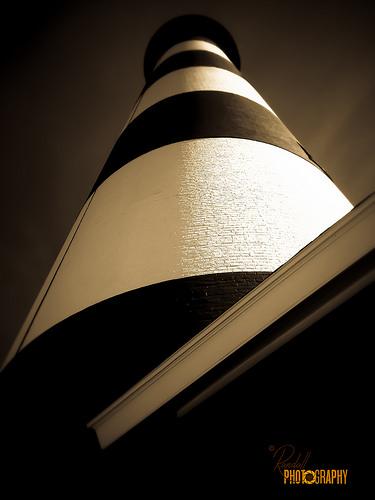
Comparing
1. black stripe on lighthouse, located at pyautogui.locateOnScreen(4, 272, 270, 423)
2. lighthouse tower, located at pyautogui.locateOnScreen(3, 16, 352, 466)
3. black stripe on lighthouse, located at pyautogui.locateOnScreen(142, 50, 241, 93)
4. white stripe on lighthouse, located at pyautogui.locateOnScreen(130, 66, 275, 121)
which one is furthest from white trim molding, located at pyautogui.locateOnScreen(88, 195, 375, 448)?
black stripe on lighthouse, located at pyautogui.locateOnScreen(142, 50, 241, 93)

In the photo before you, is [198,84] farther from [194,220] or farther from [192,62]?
[194,220]

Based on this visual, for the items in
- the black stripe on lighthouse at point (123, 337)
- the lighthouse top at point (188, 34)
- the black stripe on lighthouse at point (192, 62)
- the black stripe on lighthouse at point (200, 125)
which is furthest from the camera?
the lighthouse top at point (188, 34)

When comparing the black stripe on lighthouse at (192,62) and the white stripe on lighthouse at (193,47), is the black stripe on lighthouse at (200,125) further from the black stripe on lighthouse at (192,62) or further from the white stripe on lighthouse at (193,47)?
the white stripe on lighthouse at (193,47)

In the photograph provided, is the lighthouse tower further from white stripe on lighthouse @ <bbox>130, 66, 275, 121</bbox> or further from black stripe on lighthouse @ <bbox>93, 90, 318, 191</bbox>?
white stripe on lighthouse @ <bbox>130, 66, 275, 121</bbox>

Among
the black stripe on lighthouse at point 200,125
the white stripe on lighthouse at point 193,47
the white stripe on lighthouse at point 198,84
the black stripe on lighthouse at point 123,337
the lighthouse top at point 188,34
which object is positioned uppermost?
the lighthouse top at point 188,34

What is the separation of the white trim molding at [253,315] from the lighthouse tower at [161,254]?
0.15m

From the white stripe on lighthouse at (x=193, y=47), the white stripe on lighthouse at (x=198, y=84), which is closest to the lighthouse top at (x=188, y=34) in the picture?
the white stripe on lighthouse at (x=193, y=47)

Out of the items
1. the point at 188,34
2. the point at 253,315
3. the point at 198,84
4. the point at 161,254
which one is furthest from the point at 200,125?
the point at 188,34

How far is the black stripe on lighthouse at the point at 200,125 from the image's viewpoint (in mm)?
1402

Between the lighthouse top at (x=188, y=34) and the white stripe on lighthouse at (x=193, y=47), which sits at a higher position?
the lighthouse top at (x=188, y=34)

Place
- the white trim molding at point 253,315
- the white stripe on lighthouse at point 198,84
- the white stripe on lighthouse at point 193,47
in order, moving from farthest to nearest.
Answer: the white stripe on lighthouse at point 193,47, the white stripe on lighthouse at point 198,84, the white trim molding at point 253,315

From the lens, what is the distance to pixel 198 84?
1898 millimetres

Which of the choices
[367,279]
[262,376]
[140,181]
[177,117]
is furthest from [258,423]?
[177,117]

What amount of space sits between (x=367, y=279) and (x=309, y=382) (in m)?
0.12
